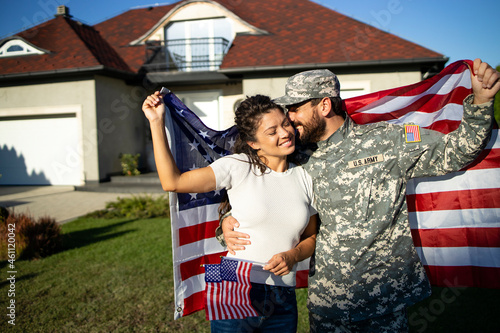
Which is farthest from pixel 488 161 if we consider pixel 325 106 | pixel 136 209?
pixel 136 209

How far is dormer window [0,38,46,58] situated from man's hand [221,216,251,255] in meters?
15.5

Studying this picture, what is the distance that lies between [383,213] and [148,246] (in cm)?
529

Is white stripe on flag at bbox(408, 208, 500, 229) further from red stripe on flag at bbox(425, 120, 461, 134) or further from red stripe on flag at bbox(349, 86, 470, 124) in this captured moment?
red stripe on flag at bbox(349, 86, 470, 124)

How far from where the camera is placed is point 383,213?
209cm

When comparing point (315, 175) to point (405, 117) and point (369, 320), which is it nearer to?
point (369, 320)

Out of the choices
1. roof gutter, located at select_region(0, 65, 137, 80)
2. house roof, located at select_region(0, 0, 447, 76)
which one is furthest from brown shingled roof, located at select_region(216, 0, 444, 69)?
roof gutter, located at select_region(0, 65, 137, 80)

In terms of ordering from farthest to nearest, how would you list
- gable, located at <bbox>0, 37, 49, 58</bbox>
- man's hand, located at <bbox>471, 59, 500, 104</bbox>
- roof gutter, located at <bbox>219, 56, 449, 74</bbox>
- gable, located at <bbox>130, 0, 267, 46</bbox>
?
gable, located at <bbox>130, 0, 267, 46</bbox>
gable, located at <bbox>0, 37, 49, 58</bbox>
roof gutter, located at <bbox>219, 56, 449, 74</bbox>
man's hand, located at <bbox>471, 59, 500, 104</bbox>

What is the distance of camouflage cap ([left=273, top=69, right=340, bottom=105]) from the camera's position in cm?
222

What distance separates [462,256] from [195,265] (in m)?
2.04

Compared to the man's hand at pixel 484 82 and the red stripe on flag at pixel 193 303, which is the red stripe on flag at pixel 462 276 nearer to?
the man's hand at pixel 484 82

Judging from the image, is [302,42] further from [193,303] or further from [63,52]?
[193,303]

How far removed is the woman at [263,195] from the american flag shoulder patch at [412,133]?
2.29 ft

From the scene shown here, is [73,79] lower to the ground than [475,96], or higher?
higher

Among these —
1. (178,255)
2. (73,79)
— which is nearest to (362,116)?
(178,255)
